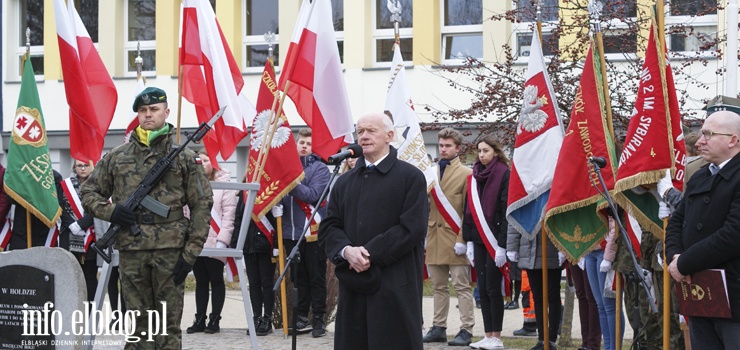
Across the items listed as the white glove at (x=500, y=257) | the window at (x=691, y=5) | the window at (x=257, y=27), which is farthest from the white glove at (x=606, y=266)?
the window at (x=257, y=27)

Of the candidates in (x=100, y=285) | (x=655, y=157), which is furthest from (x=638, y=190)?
Answer: (x=100, y=285)

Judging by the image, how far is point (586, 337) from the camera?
1030cm

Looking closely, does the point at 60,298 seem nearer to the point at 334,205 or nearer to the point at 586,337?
the point at 334,205

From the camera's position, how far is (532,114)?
35.6 ft

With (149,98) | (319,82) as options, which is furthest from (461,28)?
(149,98)

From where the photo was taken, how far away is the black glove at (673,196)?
8.12 meters

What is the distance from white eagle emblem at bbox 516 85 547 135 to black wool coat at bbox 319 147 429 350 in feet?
10.9

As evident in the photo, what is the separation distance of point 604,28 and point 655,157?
6035mm

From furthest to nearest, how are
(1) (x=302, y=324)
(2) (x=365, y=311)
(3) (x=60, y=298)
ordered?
(1) (x=302, y=324) → (3) (x=60, y=298) → (2) (x=365, y=311)

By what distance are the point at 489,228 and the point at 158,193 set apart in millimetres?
3793

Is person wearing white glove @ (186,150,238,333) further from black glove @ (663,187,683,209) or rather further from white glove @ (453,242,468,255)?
black glove @ (663,187,683,209)

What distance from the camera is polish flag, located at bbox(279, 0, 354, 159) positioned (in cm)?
1130

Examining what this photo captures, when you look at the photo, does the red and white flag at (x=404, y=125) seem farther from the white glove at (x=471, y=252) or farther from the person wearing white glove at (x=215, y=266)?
the person wearing white glove at (x=215, y=266)

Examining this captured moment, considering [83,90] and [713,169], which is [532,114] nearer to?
[713,169]
